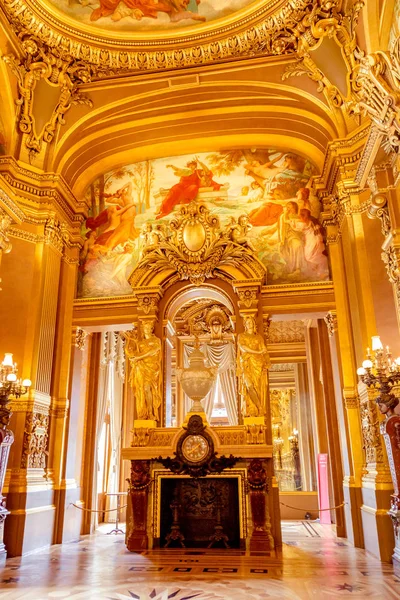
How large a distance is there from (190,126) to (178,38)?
2.04 metres

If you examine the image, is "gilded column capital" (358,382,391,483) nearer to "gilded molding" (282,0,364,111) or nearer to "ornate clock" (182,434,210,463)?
"ornate clock" (182,434,210,463)

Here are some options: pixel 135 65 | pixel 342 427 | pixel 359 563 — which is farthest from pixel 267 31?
pixel 359 563

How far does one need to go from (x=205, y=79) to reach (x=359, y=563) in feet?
31.0

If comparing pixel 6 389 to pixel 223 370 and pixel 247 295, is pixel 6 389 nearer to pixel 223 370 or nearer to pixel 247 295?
pixel 247 295

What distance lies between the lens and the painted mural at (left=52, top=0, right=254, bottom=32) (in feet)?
30.4

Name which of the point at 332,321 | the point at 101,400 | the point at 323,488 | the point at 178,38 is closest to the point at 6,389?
the point at 101,400

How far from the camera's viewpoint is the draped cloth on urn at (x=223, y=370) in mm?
16422

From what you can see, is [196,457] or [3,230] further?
[196,457]

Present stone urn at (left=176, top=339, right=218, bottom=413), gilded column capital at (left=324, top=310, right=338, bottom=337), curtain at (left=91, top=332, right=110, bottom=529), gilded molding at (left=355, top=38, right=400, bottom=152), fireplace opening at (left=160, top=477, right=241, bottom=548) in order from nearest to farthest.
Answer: gilded molding at (left=355, top=38, right=400, bottom=152), fireplace opening at (left=160, top=477, right=241, bottom=548), stone urn at (left=176, top=339, right=218, bottom=413), gilded column capital at (left=324, top=310, right=338, bottom=337), curtain at (left=91, top=332, right=110, bottom=529)

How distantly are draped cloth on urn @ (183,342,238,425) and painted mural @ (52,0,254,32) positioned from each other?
9996 mm

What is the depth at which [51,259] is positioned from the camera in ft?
32.5

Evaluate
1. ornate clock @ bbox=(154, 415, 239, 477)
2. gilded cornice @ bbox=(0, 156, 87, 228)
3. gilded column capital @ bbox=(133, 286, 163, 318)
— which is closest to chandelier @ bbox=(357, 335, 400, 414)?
ornate clock @ bbox=(154, 415, 239, 477)

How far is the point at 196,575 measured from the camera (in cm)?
602

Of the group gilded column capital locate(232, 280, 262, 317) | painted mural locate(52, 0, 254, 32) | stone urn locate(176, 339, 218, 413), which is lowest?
stone urn locate(176, 339, 218, 413)
